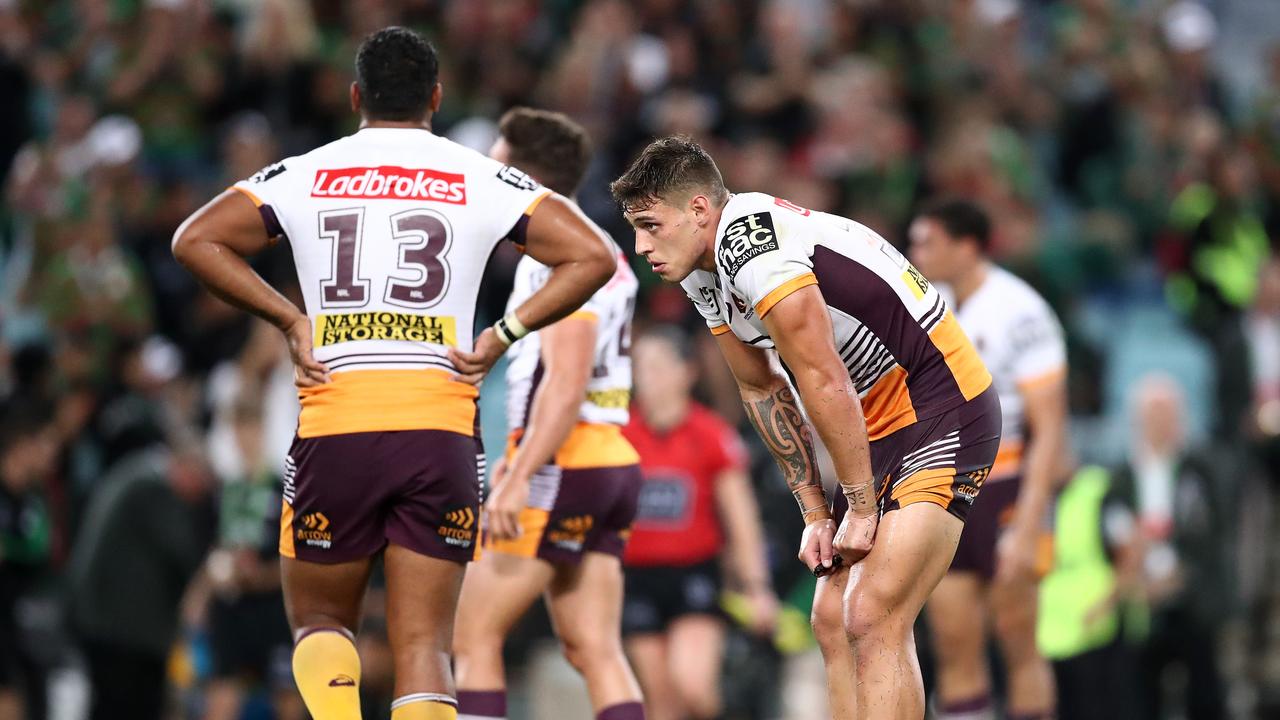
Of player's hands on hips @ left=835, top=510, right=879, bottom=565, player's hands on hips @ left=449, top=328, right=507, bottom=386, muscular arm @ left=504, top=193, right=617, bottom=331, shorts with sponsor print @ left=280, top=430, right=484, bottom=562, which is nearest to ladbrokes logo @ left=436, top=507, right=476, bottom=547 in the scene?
shorts with sponsor print @ left=280, top=430, right=484, bottom=562

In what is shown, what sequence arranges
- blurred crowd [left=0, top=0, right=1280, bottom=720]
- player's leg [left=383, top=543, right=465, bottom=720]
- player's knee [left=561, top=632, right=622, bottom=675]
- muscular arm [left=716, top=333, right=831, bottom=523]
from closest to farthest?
player's leg [left=383, top=543, right=465, bottom=720] → muscular arm [left=716, top=333, right=831, bottom=523] → player's knee [left=561, top=632, right=622, bottom=675] → blurred crowd [left=0, top=0, right=1280, bottom=720]

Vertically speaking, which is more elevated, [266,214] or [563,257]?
[266,214]

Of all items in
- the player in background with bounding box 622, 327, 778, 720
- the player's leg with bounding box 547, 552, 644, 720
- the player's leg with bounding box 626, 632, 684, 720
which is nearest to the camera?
the player's leg with bounding box 547, 552, 644, 720

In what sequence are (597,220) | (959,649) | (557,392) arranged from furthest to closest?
(597,220), (959,649), (557,392)

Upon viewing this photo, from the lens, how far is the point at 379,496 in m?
6.65

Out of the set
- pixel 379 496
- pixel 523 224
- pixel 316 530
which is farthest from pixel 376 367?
pixel 523 224

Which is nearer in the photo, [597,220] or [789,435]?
[789,435]

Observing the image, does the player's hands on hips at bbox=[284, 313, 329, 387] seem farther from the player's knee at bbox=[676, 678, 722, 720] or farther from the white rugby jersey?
the player's knee at bbox=[676, 678, 722, 720]

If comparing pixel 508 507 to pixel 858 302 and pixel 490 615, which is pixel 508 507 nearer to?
pixel 490 615

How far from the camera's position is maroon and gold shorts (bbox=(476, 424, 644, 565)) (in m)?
8.12

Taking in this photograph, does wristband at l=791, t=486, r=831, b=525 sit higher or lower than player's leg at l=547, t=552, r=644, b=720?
higher

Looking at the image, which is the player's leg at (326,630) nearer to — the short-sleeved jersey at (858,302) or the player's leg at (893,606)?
the short-sleeved jersey at (858,302)

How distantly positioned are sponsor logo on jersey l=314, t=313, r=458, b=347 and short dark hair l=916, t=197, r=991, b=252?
4.03 m

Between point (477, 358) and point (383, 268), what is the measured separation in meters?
0.52
